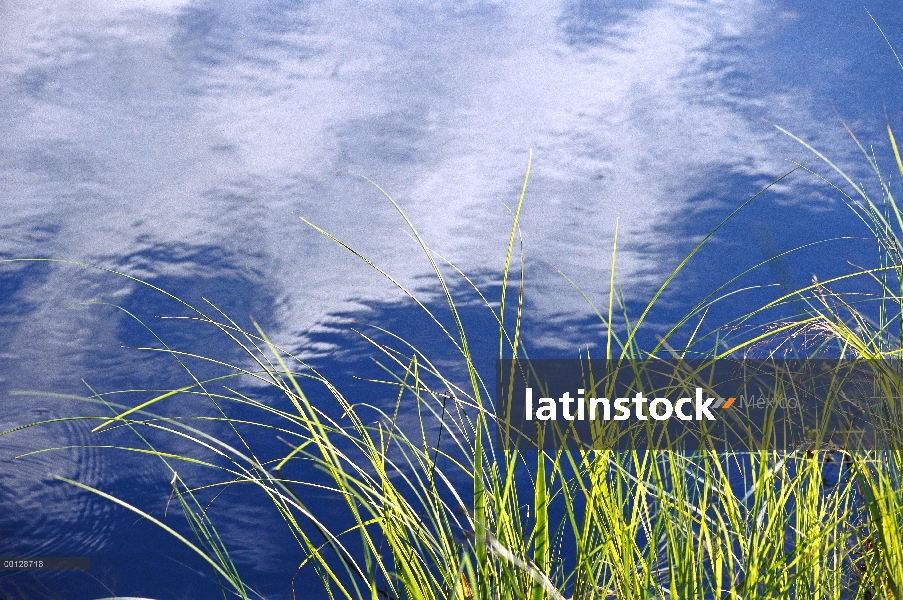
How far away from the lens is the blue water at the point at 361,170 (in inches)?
138

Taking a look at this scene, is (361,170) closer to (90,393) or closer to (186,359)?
(186,359)

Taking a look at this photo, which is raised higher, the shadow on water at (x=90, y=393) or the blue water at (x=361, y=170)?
the blue water at (x=361, y=170)

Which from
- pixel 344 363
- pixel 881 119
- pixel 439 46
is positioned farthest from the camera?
pixel 439 46

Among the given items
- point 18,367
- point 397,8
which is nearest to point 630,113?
point 397,8

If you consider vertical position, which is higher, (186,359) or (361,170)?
(361,170)

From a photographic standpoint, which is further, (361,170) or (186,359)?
(361,170)

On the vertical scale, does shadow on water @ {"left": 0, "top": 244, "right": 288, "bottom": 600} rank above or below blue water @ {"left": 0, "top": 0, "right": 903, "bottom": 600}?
below

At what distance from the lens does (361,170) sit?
3863mm

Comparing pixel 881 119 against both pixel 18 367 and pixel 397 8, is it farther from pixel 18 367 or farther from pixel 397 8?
pixel 18 367

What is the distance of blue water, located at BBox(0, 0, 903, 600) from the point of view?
351cm

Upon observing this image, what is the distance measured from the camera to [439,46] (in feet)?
13.1

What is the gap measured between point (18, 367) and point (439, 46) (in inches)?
95.2

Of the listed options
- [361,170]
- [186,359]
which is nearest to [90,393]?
[186,359]

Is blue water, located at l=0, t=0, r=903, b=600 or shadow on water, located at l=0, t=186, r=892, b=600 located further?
blue water, located at l=0, t=0, r=903, b=600
